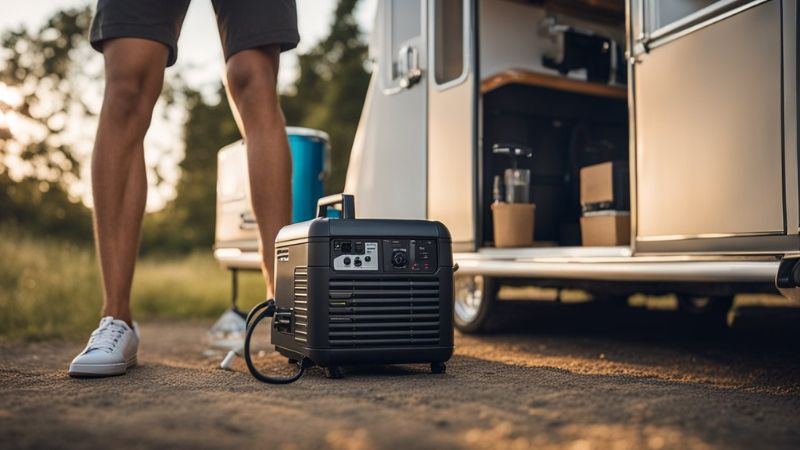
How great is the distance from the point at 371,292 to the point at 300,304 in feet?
0.69

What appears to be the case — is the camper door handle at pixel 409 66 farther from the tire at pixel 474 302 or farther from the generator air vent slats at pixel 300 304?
the generator air vent slats at pixel 300 304

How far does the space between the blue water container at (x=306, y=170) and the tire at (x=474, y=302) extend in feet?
3.02

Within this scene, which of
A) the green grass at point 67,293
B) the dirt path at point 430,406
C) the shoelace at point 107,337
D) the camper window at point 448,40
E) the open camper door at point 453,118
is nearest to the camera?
the dirt path at point 430,406

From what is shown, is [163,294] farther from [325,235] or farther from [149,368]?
[325,235]

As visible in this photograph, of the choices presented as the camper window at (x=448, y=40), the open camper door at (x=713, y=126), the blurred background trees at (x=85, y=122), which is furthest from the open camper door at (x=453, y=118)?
the blurred background trees at (x=85, y=122)

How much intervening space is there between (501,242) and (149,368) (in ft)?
5.18

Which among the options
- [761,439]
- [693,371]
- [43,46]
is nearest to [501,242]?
[693,371]

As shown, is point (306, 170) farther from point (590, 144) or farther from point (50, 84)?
point (50, 84)

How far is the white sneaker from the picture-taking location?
2.06 metres

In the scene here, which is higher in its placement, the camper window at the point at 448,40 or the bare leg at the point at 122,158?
the camper window at the point at 448,40

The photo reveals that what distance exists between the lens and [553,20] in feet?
13.2

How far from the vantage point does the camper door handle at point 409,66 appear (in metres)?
3.48

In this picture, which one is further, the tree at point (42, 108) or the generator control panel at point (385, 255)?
the tree at point (42, 108)

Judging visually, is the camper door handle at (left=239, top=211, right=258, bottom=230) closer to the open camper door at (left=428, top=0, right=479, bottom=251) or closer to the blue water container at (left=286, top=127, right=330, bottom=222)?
the blue water container at (left=286, top=127, right=330, bottom=222)
